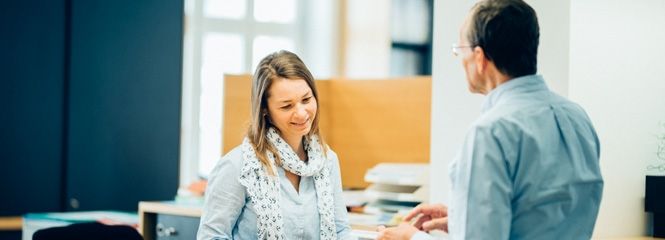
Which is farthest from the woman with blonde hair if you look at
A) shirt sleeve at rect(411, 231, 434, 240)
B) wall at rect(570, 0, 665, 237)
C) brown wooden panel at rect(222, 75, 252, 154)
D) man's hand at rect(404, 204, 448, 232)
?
brown wooden panel at rect(222, 75, 252, 154)

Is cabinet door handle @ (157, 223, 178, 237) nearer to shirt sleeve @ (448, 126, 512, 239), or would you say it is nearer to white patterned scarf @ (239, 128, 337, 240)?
white patterned scarf @ (239, 128, 337, 240)

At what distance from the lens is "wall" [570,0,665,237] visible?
8.40 ft

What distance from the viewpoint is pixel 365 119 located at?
3.57 meters

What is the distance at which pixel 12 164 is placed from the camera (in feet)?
10.9

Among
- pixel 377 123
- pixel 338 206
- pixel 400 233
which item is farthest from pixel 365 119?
pixel 400 233

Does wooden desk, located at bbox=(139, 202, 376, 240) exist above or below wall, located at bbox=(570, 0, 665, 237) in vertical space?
below

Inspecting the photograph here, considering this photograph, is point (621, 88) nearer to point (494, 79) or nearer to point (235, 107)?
point (494, 79)

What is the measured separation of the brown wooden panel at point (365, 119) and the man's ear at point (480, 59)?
1848mm

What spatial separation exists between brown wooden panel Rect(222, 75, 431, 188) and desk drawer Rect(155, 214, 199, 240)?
1.93 ft

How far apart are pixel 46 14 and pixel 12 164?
619 mm

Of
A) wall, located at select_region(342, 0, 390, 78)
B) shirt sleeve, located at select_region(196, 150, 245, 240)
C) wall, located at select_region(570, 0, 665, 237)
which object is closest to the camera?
shirt sleeve, located at select_region(196, 150, 245, 240)

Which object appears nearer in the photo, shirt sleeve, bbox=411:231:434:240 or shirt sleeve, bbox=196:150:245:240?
shirt sleeve, bbox=411:231:434:240

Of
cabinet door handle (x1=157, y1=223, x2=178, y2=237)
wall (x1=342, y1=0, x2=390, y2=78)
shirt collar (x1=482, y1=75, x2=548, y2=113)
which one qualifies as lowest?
cabinet door handle (x1=157, y1=223, x2=178, y2=237)

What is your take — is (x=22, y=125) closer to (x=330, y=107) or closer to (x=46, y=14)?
(x=46, y=14)
